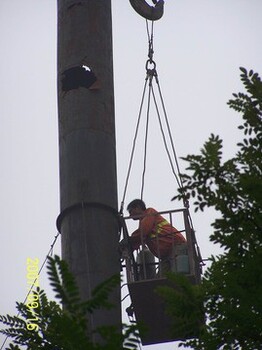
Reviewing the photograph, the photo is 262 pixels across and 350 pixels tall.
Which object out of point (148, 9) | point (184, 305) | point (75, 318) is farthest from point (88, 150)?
point (75, 318)

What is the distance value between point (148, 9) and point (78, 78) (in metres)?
3.54

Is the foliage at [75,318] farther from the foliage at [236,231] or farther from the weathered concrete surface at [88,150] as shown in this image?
the weathered concrete surface at [88,150]

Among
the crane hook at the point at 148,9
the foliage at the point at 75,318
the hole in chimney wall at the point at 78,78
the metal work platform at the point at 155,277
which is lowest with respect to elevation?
the foliage at the point at 75,318

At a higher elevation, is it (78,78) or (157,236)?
(78,78)

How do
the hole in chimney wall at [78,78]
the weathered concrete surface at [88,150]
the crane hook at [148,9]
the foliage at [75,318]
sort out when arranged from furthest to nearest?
the crane hook at [148,9] < the hole in chimney wall at [78,78] < the weathered concrete surface at [88,150] < the foliage at [75,318]

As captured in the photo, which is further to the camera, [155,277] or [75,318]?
[155,277]

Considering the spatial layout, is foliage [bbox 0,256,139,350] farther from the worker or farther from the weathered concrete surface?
the worker

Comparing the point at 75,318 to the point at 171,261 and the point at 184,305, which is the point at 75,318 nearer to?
the point at 184,305

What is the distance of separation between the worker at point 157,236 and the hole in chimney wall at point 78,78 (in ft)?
5.58

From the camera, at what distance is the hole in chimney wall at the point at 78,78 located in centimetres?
1045

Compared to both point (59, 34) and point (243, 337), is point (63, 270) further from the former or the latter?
point (59, 34)

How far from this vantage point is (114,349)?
4371mm

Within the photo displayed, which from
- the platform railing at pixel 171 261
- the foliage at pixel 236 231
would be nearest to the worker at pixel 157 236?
the platform railing at pixel 171 261

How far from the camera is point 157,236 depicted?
36.0 feet
